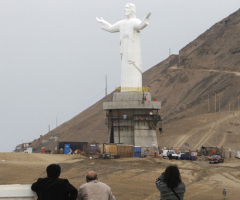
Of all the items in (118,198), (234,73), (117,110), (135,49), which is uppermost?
(234,73)

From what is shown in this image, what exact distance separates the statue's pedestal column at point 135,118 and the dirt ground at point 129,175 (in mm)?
5000

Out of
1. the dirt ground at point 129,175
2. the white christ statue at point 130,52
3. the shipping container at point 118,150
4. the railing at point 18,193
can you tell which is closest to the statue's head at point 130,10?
the white christ statue at point 130,52

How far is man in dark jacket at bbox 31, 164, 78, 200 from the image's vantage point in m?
7.88

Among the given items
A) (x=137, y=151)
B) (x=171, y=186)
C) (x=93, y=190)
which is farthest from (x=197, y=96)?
(x=93, y=190)

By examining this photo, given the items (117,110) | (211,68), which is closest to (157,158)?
(117,110)

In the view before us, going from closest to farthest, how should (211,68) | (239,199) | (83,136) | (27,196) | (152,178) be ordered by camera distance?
(27,196) < (239,199) < (152,178) < (83,136) < (211,68)

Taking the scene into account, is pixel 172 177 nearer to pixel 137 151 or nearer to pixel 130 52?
pixel 137 151

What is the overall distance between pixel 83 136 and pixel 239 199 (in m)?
69.5

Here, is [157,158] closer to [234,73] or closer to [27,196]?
[27,196]

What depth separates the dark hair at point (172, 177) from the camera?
794cm

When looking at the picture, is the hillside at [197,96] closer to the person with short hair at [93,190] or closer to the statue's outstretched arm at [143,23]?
the statue's outstretched arm at [143,23]

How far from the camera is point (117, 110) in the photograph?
4162 centimetres

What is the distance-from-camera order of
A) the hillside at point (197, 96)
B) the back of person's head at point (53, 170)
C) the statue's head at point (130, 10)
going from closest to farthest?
1. the back of person's head at point (53, 170)
2. the statue's head at point (130, 10)
3. the hillside at point (197, 96)

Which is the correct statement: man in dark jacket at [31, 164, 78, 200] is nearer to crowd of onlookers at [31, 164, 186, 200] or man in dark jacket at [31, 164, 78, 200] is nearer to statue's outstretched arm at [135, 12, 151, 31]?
crowd of onlookers at [31, 164, 186, 200]
